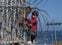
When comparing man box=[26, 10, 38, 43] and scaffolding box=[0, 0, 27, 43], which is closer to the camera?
scaffolding box=[0, 0, 27, 43]

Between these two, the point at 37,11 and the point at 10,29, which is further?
the point at 10,29

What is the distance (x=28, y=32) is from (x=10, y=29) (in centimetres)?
50

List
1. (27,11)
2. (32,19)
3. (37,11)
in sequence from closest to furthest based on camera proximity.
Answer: (37,11), (27,11), (32,19)

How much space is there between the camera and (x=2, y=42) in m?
6.30

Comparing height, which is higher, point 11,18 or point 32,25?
point 11,18

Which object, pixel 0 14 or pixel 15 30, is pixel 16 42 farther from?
pixel 0 14

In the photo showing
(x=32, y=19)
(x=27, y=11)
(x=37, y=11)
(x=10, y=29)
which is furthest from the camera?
(x=10, y=29)

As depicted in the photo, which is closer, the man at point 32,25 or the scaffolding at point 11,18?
the scaffolding at point 11,18

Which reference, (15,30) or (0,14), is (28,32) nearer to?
(15,30)

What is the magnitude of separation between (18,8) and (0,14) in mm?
1328

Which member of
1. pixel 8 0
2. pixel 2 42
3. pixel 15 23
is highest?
pixel 8 0

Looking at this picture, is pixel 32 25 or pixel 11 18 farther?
pixel 32 25

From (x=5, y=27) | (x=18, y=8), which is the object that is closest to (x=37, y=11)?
(x=18, y=8)

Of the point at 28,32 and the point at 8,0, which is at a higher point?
the point at 8,0
